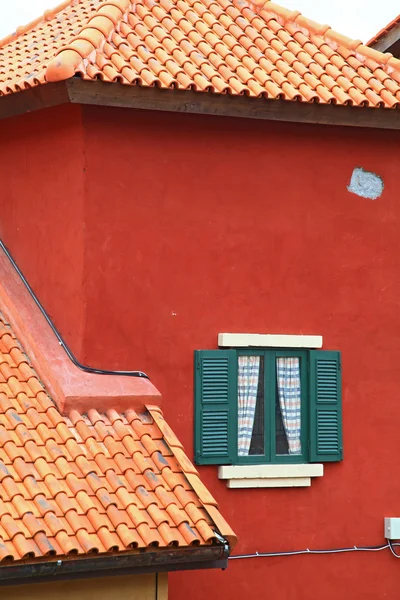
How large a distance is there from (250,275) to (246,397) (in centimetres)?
123

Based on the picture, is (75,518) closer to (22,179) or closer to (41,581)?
(41,581)

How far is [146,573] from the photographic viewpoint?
9172 millimetres

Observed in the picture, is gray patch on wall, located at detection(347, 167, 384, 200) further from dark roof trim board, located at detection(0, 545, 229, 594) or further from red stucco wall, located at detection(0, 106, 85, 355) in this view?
dark roof trim board, located at detection(0, 545, 229, 594)

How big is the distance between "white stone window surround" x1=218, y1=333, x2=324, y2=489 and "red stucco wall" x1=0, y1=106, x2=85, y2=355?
160cm

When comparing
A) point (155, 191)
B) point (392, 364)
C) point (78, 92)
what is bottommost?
point (392, 364)

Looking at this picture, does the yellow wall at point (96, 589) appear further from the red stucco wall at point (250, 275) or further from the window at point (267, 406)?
the window at point (267, 406)

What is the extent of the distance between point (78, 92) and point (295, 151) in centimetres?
246

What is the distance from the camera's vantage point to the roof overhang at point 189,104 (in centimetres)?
1050

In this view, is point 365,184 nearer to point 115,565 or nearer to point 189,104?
point 189,104

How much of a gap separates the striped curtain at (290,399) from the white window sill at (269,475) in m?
0.22

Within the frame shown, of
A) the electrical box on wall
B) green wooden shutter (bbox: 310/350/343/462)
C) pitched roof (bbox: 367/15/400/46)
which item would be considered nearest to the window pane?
green wooden shutter (bbox: 310/350/343/462)

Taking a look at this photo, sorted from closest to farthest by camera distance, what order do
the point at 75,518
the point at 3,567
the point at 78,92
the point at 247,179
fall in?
the point at 3,567
the point at 75,518
the point at 78,92
the point at 247,179

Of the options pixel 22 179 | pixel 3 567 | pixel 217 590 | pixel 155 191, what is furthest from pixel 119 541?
pixel 22 179

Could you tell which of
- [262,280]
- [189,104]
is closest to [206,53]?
[189,104]
